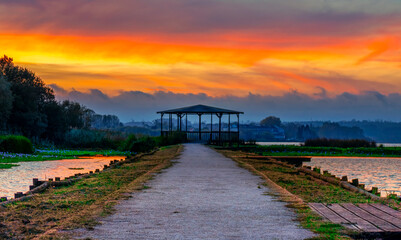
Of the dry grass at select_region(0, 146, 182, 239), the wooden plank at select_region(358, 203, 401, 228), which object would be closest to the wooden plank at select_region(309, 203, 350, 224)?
the wooden plank at select_region(358, 203, 401, 228)

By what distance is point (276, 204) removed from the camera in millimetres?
8664

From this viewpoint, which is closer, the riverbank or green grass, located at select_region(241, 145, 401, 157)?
the riverbank

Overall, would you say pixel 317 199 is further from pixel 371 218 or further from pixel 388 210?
pixel 371 218

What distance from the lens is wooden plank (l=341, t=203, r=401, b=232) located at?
6453 millimetres

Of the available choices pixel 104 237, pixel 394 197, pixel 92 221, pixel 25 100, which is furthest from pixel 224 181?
pixel 25 100

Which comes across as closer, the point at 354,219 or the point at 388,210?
the point at 354,219

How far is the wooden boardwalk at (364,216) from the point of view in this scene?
652 centimetres

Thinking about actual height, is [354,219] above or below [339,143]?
below

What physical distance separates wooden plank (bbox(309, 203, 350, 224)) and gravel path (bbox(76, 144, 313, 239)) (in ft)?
1.53

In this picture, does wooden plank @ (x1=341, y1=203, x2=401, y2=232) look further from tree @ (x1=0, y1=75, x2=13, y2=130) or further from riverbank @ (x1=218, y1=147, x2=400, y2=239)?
tree @ (x1=0, y1=75, x2=13, y2=130)

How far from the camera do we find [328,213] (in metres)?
7.64

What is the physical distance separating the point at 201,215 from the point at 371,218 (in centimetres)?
250

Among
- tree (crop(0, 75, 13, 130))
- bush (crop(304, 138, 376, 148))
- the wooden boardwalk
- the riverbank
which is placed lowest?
the riverbank

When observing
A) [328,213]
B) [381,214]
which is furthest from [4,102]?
[381,214]
